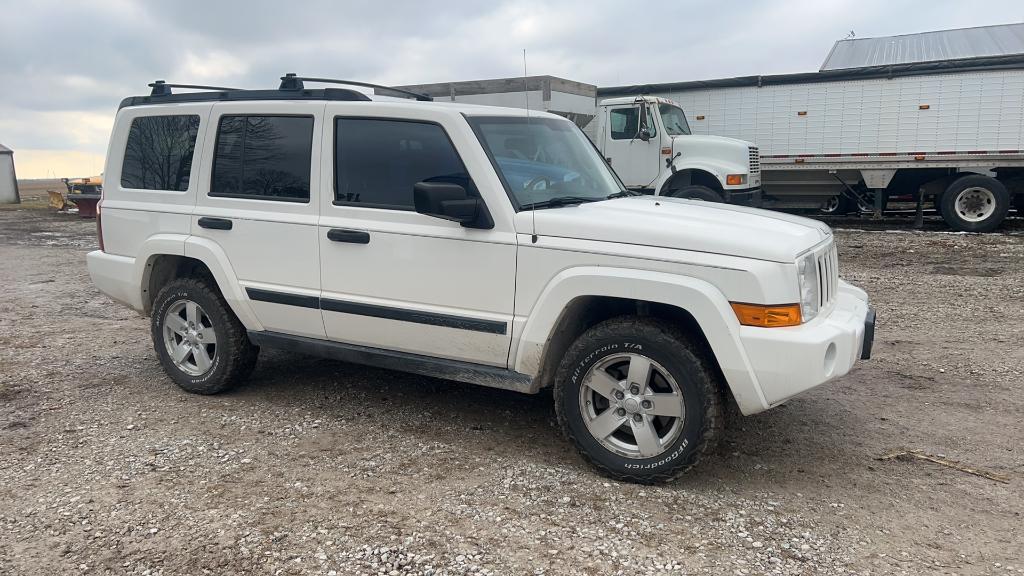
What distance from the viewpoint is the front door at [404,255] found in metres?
4.04

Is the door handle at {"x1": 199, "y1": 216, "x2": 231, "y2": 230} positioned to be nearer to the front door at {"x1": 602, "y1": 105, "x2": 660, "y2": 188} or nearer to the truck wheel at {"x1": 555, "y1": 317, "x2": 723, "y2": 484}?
the truck wheel at {"x1": 555, "y1": 317, "x2": 723, "y2": 484}

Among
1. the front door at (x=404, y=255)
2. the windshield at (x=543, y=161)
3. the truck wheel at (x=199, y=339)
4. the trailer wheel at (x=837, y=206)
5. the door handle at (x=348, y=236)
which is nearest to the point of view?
the front door at (x=404, y=255)

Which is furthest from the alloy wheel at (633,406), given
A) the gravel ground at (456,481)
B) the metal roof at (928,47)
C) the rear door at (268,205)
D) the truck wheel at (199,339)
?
the metal roof at (928,47)

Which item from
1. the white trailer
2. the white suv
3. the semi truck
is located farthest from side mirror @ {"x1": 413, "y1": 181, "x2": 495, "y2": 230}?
the white trailer

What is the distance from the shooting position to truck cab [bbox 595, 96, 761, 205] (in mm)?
13156

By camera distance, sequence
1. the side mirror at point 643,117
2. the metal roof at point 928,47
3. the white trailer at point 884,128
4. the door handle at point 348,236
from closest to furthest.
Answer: the door handle at point 348,236, the side mirror at point 643,117, the white trailer at point 884,128, the metal roof at point 928,47

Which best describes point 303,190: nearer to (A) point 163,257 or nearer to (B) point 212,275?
(B) point 212,275

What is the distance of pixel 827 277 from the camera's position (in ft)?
12.9

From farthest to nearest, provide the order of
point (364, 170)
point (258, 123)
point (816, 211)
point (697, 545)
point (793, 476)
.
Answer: point (816, 211) → point (258, 123) → point (364, 170) → point (793, 476) → point (697, 545)

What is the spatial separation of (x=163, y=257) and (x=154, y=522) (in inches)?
96.3

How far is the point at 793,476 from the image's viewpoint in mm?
3932

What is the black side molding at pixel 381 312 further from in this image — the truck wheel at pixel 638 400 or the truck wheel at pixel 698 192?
the truck wheel at pixel 698 192

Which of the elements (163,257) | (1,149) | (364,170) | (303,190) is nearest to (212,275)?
→ (163,257)

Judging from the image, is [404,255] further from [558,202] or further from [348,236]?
[558,202]
